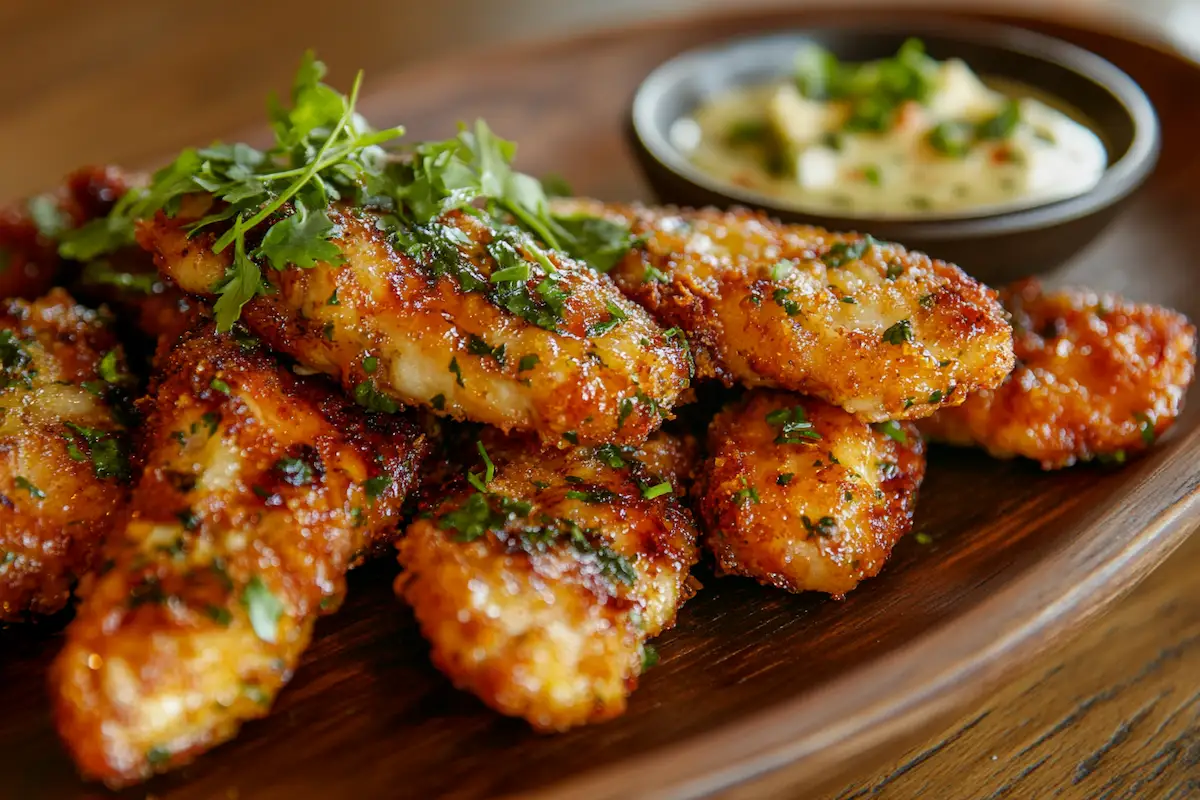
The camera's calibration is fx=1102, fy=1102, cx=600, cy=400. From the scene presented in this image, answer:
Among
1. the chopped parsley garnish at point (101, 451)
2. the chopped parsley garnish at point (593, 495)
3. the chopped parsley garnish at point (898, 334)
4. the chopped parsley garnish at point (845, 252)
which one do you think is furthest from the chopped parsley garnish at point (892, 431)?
the chopped parsley garnish at point (101, 451)

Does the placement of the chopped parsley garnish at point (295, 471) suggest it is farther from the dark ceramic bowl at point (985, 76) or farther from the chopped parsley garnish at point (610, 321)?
the dark ceramic bowl at point (985, 76)

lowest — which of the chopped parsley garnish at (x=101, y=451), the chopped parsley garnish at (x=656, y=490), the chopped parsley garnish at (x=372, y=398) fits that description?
the chopped parsley garnish at (x=101, y=451)

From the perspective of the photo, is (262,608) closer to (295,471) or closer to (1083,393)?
(295,471)

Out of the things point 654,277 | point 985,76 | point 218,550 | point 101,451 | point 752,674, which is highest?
point 654,277

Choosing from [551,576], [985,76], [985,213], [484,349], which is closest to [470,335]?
[484,349]

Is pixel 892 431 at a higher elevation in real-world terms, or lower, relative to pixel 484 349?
lower

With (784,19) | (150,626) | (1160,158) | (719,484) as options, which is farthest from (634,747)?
(784,19)

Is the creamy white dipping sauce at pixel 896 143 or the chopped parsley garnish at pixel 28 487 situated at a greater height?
the creamy white dipping sauce at pixel 896 143
